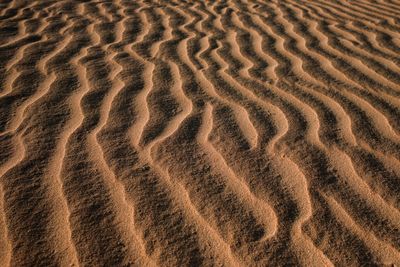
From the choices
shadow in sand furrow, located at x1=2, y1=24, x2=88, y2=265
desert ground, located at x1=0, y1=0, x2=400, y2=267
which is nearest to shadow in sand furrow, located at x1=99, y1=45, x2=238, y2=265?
desert ground, located at x1=0, y1=0, x2=400, y2=267

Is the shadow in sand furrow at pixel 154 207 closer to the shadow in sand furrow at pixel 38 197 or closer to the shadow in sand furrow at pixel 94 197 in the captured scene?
the shadow in sand furrow at pixel 94 197

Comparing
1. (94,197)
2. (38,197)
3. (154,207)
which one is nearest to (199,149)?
(154,207)

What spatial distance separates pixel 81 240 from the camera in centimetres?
161

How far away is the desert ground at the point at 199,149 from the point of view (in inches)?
63.1

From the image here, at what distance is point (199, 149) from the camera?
215cm

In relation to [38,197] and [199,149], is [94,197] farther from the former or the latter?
[199,149]

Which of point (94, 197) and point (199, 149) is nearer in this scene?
point (94, 197)

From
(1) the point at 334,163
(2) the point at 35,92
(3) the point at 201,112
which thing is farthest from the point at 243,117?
(2) the point at 35,92

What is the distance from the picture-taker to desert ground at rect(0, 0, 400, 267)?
1603 millimetres

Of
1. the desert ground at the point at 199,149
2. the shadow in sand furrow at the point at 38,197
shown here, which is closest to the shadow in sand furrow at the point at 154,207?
the desert ground at the point at 199,149

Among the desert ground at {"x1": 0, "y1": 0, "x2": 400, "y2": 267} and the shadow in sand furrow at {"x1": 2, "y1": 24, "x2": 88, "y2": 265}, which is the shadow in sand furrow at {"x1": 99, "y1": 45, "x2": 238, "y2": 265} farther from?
the shadow in sand furrow at {"x1": 2, "y1": 24, "x2": 88, "y2": 265}

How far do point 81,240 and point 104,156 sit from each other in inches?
22.8

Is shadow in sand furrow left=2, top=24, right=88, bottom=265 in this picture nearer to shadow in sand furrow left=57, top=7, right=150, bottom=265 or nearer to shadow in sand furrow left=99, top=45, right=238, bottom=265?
shadow in sand furrow left=57, top=7, right=150, bottom=265

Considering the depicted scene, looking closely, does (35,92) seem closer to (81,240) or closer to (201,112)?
(201,112)
